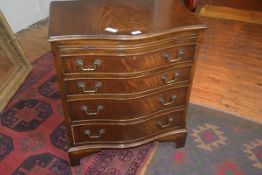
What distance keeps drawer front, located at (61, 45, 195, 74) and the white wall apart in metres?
2.15

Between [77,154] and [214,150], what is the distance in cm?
94

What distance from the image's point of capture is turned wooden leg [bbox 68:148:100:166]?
1601 millimetres

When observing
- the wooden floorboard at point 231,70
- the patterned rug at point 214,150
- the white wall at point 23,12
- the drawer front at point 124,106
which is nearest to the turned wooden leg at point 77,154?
the drawer front at point 124,106

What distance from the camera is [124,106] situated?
1.45m

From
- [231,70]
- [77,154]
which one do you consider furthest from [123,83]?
[231,70]

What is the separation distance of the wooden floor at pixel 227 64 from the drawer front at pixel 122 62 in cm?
100

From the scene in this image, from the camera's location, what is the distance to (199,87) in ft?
7.99

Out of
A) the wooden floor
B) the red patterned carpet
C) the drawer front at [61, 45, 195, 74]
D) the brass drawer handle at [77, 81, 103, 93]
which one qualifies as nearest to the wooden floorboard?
the wooden floor

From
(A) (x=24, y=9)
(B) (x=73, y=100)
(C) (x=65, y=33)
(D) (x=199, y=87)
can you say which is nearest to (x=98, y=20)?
(C) (x=65, y=33)

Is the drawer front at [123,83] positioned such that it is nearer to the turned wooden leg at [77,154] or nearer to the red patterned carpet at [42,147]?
the turned wooden leg at [77,154]

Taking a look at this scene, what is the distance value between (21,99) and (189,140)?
144 centimetres

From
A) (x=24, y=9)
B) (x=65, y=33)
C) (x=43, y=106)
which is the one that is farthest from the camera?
(x=24, y=9)

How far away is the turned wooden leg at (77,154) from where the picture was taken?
160 cm

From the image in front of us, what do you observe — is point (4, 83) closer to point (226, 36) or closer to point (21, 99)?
point (21, 99)
